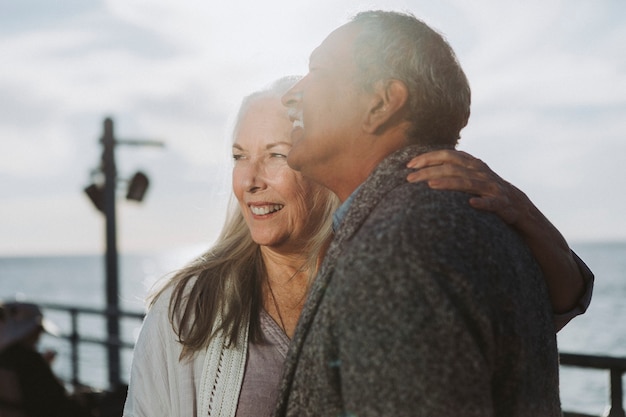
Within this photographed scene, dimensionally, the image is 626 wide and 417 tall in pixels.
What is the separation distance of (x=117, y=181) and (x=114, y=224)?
64cm

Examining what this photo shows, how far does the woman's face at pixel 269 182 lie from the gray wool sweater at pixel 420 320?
1.19 m

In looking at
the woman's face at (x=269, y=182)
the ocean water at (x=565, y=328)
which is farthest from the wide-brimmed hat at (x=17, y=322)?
the woman's face at (x=269, y=182)

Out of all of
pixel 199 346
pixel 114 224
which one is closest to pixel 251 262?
pixel 199 346

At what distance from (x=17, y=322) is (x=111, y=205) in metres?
4.58

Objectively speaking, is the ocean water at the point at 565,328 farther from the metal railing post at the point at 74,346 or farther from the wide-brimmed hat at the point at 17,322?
the wide-brimmed hat at the point at 17,322

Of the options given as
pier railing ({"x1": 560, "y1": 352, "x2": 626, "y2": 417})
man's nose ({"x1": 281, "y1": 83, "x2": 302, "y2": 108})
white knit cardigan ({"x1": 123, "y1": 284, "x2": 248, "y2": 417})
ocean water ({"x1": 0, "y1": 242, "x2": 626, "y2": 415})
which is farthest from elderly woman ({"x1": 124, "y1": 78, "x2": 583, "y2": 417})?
pier railing ({"x1": 560, "y1": 352, "x2": 626, "y2": 417})

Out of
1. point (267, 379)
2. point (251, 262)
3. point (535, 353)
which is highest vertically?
point (251, 262)

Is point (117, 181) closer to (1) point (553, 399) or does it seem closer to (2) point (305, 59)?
(2) point (305, 59)

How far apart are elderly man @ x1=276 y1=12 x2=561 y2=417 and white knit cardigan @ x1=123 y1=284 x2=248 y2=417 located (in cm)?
92

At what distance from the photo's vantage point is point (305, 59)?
286 cm

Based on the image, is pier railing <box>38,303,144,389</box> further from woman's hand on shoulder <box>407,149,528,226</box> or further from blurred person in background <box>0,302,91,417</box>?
woman's hand on shoulder <box>407,149,528,226</box>

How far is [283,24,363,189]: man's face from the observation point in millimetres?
1634

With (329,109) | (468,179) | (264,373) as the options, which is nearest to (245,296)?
(264,373)

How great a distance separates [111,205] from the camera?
9406 mm
